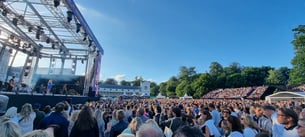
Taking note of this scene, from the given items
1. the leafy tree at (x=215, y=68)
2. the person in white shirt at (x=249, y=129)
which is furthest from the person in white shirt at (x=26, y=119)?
the leafy tree at (x=215, y=68)

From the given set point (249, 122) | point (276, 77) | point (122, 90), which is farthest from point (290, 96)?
point (122, 90)

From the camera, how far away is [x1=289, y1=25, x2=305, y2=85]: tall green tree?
29281mm

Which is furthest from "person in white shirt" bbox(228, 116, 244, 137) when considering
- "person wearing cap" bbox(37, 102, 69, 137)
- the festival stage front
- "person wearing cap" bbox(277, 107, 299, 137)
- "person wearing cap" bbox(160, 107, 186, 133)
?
the festival stage front

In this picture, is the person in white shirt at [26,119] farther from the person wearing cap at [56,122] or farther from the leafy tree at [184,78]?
the leafy tree at [184,78]

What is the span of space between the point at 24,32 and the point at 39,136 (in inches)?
616

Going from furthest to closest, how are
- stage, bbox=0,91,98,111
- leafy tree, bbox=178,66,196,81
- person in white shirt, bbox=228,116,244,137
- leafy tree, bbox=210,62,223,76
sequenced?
leafy tree, bbox=178,66,196,81 < leafy tree, bbox=210,62,223,76 < stage, bbox=0,91,98,111 < person in white shirt, bbox=228,116,244,137

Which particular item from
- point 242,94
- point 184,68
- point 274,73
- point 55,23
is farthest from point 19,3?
point 184,68

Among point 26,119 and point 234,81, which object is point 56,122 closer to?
point 26,119

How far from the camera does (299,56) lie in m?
29.4

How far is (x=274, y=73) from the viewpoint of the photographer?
6053 centimetres

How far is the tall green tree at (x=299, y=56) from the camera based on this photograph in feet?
96.1

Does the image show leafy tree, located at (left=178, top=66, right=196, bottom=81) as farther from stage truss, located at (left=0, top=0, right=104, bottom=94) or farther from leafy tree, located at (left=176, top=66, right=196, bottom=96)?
stage truss, located at (left=0, top=0, right=104, bottom=94)

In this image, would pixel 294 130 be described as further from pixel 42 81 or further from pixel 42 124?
pixel 42 81

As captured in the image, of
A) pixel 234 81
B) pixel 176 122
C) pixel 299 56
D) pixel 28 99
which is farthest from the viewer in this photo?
pixel 234 81
